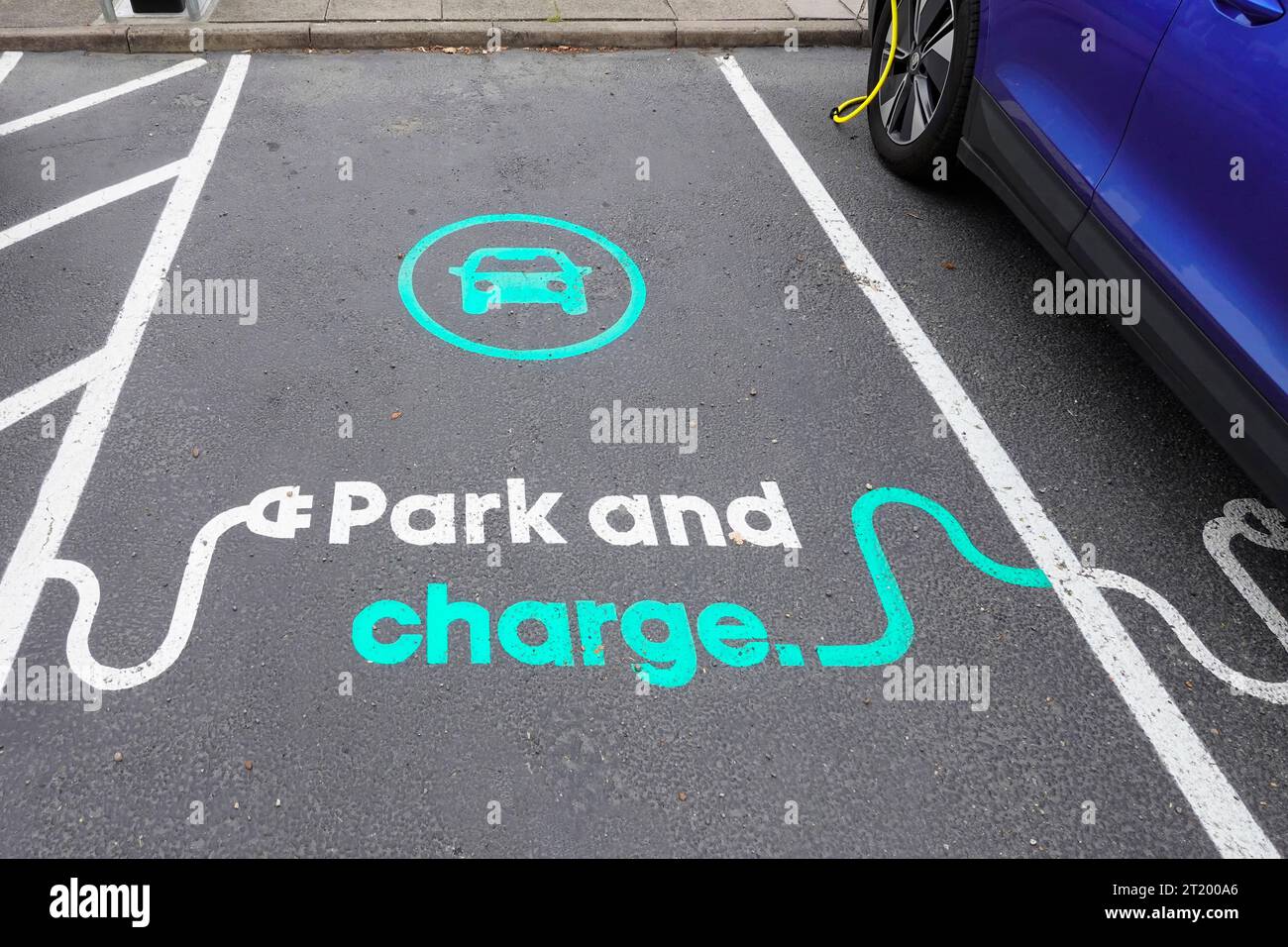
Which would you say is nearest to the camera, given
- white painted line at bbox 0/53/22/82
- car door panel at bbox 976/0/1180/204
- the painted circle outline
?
car door panel at bbox 976/0/1180/204

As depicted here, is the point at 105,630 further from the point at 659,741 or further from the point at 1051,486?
the point at 1051,486

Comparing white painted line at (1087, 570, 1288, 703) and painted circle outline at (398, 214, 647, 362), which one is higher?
painted circle outline at (398, 214, 647, 362)

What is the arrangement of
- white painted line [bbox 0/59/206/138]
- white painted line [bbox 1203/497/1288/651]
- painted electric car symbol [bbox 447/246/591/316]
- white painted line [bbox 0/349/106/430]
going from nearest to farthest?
white painted line [bbox 1203/497/1288/651]
white painted line [bbox 0/349/106/430]
painted electric car symbol [bbox 447/246/591/316]
white painted line [bbox 0/59/206/138]

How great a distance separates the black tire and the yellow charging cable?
0.03 m

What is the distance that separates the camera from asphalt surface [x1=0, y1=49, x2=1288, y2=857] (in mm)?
2561

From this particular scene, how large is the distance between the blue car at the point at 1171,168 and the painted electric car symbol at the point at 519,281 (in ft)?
6.82

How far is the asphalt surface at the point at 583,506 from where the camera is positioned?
101 inches

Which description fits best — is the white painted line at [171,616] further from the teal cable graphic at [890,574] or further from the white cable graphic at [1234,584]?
the white cable graphic at [1234,584]
